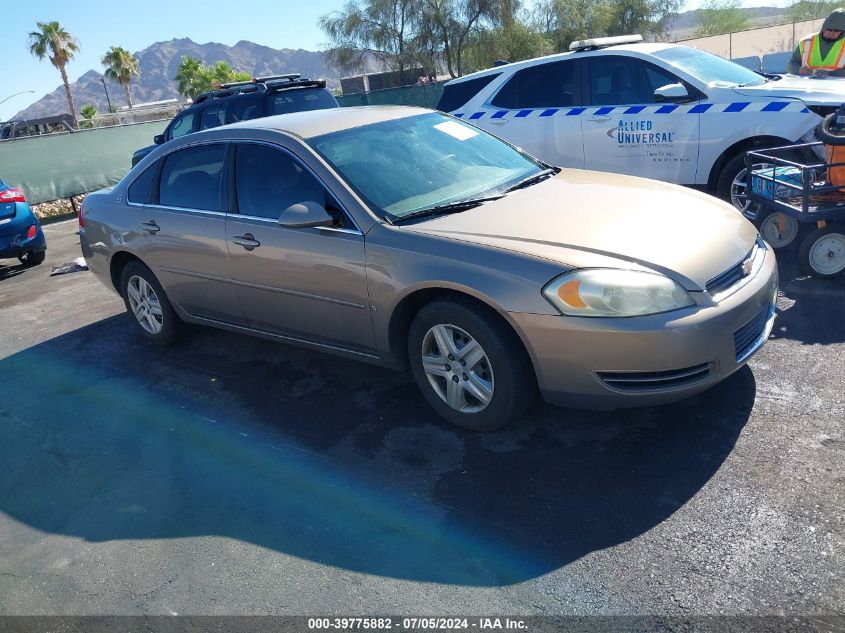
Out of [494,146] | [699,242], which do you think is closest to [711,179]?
[494,146]

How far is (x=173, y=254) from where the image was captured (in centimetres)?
525

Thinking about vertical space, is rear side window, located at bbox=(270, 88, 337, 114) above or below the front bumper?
above

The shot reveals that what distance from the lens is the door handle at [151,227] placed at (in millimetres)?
5338

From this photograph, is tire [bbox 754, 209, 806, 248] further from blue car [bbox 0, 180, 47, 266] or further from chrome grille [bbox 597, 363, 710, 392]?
blue car [bbox 0, 180, 47, 266]

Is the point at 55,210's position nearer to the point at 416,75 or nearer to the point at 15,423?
the point at 15,423

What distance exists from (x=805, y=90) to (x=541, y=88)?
8.73 feet

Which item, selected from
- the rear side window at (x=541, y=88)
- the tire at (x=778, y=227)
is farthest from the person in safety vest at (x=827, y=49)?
the tire at (x=778, y=227)

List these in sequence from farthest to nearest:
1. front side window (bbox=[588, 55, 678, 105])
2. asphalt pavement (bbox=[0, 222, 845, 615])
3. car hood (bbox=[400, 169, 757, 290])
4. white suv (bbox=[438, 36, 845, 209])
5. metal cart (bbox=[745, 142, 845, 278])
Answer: front side window (bbox=[588, 55, 678, 105]) < white suv (bbox=[438, 36, 845, 209]) < metal cart (bbox=[745, 142, 845, 278]) < car hood (bbox=[400, 169, 757, 290]) < asphalt pavement (bbox=[0, 222, 845, 615])

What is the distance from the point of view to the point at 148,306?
5.80m

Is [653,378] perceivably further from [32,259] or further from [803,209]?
[32,259]

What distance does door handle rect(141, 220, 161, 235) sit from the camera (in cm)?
534

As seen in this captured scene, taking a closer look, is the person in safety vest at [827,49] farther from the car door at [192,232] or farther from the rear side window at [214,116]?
the rear side window at [214,116]

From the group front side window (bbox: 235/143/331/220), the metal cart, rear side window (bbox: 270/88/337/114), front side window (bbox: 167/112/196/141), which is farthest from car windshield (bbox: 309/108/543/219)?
front side window (bbox: 167/112/196/141)

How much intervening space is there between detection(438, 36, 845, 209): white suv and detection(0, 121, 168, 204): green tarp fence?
10.4 metres
